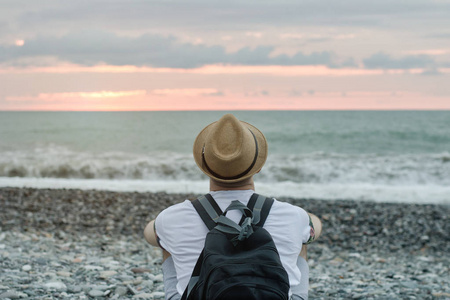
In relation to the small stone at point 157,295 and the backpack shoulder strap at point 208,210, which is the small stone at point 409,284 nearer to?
the small stone at point 157,295

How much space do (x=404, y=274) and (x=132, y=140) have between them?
31.0 m

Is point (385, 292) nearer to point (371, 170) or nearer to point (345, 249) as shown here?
point (345, 249)

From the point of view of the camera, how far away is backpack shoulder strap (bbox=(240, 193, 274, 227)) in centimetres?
245

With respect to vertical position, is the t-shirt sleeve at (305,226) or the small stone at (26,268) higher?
the t-shirt sleeve at (305,226)

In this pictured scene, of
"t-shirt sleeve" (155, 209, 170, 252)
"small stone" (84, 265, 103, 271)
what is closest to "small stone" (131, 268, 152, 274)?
"small stone" (84, 265, 103, 271)

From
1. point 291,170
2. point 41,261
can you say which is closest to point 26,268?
point 41,261

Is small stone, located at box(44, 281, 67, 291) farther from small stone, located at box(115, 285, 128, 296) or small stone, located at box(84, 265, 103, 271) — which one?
small stone, located at box(84, 265, 103, 271)

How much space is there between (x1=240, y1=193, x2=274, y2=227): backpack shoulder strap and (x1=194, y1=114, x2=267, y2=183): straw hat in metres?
0.13

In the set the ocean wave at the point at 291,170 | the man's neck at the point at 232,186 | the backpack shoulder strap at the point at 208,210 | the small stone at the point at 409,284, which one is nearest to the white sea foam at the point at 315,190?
the ocean wave at the point at 291,170

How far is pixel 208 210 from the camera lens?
8.23ft

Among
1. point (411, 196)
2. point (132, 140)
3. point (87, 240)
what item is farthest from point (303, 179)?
point (132, 140)

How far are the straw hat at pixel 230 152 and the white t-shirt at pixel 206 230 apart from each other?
0.38 feet

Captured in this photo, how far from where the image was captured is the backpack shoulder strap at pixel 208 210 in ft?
8.09

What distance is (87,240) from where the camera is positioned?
25.8 feet
